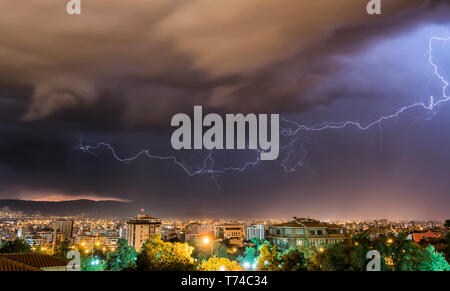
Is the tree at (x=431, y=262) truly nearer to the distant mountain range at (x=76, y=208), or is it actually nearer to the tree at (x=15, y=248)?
the tree at (x=15, y=248)

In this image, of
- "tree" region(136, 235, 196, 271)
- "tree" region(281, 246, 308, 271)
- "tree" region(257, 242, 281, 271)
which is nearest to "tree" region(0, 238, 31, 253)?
"tree" region(136, 235, 196, 271)

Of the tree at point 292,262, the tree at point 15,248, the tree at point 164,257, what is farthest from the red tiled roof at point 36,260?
the tree at point 292,262

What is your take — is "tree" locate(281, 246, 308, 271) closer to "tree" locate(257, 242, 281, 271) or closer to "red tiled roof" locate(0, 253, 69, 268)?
"tree" locate(257, 242, 281, 271)

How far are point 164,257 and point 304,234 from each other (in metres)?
25.1

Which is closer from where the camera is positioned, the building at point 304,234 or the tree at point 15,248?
the tree at point 15,248

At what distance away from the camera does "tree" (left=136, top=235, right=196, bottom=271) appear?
1673 cm

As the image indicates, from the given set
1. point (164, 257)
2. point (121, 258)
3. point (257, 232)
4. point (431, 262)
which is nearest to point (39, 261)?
point (164, 257)

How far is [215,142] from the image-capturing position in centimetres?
1778

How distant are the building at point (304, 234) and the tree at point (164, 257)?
23.2 m

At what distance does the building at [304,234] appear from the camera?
128 feet

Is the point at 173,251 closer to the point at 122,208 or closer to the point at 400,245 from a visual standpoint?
the point at 400,245
